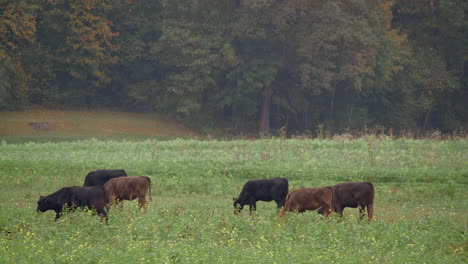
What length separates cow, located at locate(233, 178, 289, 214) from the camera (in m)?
17.7

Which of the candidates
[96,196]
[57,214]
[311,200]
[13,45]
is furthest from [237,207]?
[13,45]

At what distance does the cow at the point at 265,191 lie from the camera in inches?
698

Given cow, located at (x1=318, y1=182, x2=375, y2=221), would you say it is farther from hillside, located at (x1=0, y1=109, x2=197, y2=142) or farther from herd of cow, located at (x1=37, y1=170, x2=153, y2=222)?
hillside, located at (x1=0, y1=109, x2=197, y2=142)

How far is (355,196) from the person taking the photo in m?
16.6

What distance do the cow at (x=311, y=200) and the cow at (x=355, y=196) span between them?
0.88 feet

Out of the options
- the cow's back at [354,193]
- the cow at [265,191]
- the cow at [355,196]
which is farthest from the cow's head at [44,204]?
the cow's back at [354,193]

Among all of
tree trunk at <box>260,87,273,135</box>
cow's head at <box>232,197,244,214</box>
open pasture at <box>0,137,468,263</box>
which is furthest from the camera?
tree trunk at <box>260,87,273,135</box>

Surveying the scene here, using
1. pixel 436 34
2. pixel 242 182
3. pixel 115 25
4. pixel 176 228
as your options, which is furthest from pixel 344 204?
pixel 436 34

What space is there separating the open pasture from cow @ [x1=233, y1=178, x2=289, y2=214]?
0.40m

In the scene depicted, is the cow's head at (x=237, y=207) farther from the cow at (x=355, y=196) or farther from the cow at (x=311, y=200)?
the cow at (x=355, y=196)

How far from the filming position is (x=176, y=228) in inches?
575

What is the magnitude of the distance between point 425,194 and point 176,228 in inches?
388

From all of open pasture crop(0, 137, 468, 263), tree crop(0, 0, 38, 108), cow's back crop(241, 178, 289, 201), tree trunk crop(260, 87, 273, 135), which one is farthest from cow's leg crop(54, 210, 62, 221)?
tree trunk crop(260, 87, 273, 135)

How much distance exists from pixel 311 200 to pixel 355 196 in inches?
44.2
